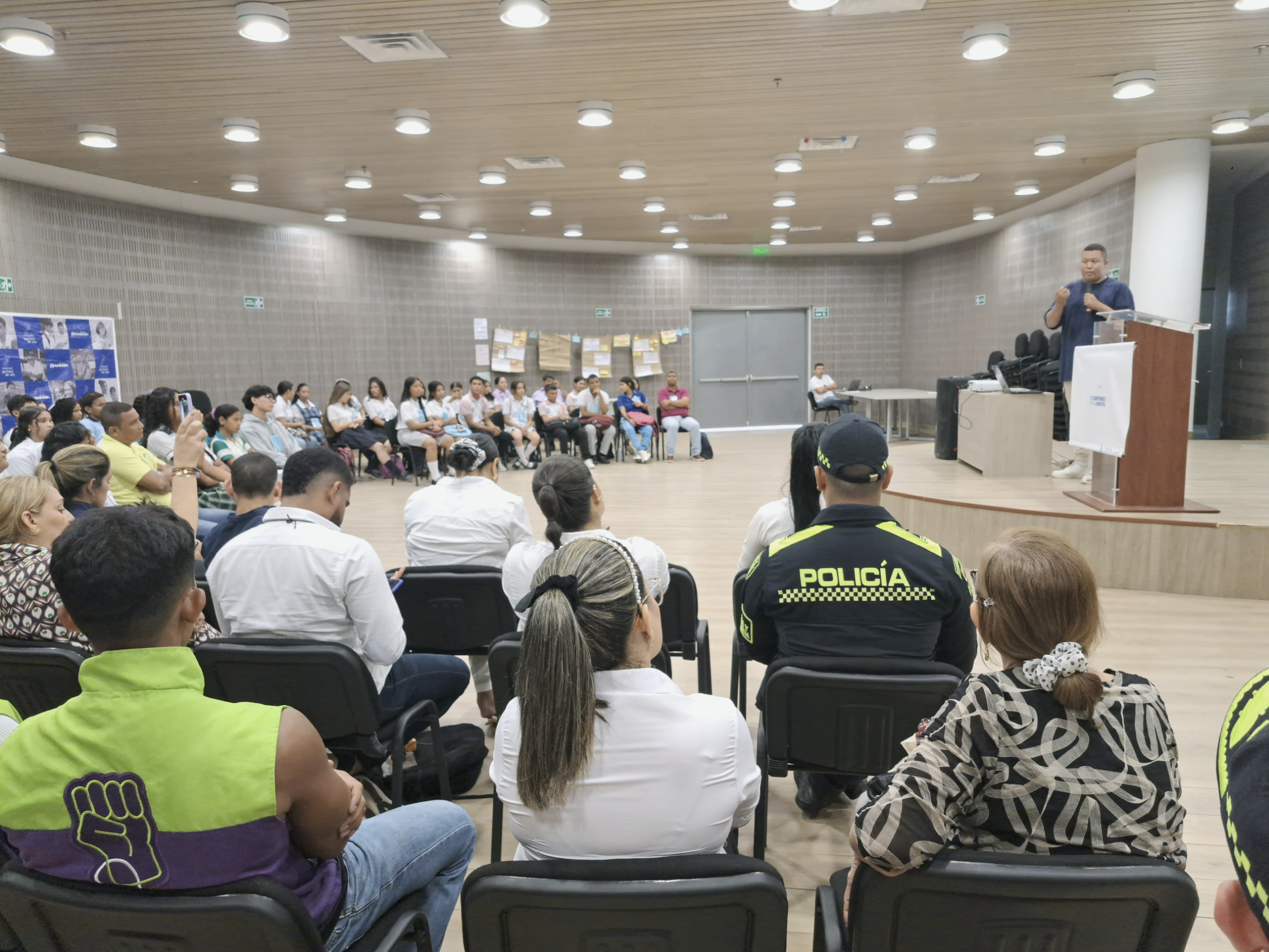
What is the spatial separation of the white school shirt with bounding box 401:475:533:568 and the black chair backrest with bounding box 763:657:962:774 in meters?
1.55

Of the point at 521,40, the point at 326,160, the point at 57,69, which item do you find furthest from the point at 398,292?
the point at 521,40

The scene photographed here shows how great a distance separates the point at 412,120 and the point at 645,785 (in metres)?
6.28

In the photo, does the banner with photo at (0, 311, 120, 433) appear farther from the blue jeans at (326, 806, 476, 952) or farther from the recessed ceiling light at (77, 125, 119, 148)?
the blue jeans at (326, 806, 476, 952)

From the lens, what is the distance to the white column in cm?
779

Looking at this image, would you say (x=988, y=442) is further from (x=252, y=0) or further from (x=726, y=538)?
(x=252, y=0)

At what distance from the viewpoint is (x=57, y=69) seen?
17.0ft

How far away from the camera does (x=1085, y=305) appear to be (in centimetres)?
573


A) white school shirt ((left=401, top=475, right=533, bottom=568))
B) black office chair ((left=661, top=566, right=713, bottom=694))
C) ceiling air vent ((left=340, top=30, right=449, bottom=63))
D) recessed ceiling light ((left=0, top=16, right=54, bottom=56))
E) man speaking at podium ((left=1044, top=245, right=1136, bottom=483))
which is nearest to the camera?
black office chair ((left=661, top=566, right=713, bottom=694))

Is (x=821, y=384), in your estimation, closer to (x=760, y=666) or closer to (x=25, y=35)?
(x=760, y=666)

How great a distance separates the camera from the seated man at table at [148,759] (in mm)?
1144

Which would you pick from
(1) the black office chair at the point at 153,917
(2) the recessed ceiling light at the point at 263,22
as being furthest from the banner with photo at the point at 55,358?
(1) the black office chair at the point at 153,917

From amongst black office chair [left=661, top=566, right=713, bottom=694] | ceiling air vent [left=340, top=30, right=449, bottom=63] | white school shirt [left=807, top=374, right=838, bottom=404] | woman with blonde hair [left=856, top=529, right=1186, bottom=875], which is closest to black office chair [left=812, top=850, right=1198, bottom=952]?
woman with blonde hair [left=856, top=529, right=1186, bottom=875]

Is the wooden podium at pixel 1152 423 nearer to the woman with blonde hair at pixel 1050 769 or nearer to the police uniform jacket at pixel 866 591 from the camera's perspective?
the police uniform jacket at pixel 866 591

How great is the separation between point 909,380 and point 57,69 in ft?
43.8
